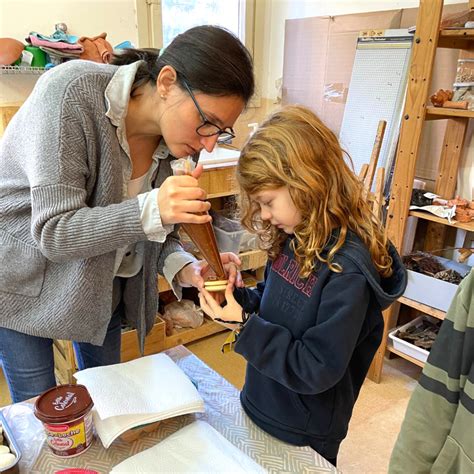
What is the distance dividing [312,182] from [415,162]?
1.17m

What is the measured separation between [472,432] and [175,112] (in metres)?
0.80

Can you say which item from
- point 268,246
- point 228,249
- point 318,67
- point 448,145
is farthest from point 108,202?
point 318,67

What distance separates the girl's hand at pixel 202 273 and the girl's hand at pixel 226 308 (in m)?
0.04

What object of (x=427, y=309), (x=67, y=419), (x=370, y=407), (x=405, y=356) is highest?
(x=67, y=419)

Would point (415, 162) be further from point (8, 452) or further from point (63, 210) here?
point (8, 452)

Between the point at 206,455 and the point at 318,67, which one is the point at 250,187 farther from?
the point at 318,67

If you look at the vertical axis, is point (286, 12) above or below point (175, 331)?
above

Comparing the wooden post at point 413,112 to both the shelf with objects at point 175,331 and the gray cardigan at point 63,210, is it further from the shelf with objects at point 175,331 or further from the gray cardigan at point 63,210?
the gray cardigan at point 63,210

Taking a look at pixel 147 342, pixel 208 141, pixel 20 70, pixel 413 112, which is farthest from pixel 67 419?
pixel 413 112

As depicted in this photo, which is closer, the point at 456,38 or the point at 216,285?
the point at 216,285

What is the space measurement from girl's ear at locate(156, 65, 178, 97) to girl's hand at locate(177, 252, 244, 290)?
1.35ft

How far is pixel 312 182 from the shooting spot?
36.6 inches

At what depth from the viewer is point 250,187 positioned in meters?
0.99

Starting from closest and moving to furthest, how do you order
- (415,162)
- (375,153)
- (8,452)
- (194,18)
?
1. (8,452)
2. (415,162)
3. (375,153)
4. (194,18)
